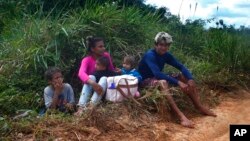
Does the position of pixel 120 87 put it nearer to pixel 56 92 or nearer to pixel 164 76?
pixel 164 76

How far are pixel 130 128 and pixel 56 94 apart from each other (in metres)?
1.04

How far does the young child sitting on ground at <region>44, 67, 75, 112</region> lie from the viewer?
5422 mm

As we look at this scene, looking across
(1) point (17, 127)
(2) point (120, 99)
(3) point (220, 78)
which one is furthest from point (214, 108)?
(1) point (17, 127)

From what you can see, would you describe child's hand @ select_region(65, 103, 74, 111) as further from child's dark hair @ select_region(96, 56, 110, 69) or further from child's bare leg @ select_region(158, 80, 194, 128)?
child's bare leg @ select_region(158, 80, 194, 128)

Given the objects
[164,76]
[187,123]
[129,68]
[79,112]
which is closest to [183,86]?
[164,76]

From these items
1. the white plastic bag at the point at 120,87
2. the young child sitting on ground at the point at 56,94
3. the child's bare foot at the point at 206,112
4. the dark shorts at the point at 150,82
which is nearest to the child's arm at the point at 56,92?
the young child sitting on ground at the point at 56,94

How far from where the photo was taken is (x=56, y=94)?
5426 millimetres

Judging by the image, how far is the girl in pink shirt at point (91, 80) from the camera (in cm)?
548

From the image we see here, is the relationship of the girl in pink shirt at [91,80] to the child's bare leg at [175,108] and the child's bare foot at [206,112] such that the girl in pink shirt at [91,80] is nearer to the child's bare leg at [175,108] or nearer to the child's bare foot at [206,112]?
the child's bare leg at [175,108]

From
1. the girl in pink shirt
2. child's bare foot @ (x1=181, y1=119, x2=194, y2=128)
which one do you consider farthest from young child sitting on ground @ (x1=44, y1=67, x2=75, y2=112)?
child's bare foot @ (x1=181, y1=119, x2=194, y2=128)

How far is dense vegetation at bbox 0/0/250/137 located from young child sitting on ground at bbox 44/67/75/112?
1.09 ft

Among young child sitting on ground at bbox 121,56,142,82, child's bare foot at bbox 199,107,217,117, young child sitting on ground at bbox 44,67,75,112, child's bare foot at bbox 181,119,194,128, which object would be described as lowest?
child's bare foot at bbox 181,119,194,128

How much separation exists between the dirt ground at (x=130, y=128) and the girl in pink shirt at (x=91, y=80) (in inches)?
11.2

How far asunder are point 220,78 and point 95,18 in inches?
96.2
